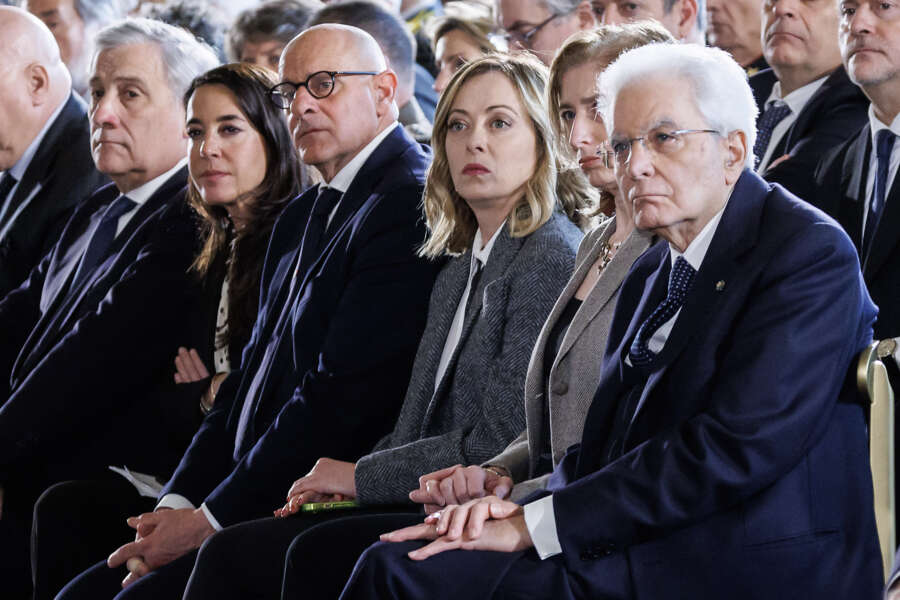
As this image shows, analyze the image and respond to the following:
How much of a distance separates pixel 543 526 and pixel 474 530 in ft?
0.39

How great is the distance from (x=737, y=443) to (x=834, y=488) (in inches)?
7.5

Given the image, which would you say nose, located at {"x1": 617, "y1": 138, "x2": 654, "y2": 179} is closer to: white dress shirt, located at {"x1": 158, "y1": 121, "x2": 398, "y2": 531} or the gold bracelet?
the gold bracelet

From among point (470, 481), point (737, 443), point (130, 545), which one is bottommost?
point (130, 545)

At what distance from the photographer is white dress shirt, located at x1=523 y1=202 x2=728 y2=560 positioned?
2.40 m

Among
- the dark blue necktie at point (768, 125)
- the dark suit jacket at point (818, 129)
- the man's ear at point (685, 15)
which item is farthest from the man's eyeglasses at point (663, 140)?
the man's ear at point (685, 15)

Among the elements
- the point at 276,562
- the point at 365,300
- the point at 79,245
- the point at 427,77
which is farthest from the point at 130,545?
the point at 427,77

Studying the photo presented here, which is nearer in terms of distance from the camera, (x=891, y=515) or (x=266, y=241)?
(x=891, y=515)

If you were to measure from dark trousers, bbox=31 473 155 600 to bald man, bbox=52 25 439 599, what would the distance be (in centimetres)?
23

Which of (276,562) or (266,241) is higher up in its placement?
(266,241)

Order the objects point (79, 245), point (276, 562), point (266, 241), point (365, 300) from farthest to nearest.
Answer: point (79, 245) → point (266, 241) → point (365, 300) → point (276, 562)

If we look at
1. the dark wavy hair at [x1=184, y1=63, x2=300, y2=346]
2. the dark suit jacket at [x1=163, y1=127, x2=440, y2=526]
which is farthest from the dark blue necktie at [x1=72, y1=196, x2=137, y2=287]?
the dark suit jacket at [x1=163, y1=127, x2=440, y2=526]

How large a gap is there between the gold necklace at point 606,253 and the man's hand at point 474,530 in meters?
0.62

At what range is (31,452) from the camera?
13.3 feet

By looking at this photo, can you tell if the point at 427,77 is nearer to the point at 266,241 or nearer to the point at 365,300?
the point at 266,241
